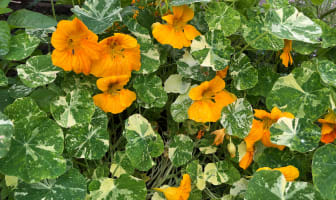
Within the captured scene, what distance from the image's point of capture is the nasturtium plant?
2.70 feet

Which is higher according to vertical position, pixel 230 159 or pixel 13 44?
pixel 13 44

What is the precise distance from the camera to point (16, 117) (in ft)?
2.66

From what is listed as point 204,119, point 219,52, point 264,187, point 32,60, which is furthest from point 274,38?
point 32,60

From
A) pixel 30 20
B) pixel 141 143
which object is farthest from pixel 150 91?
pixel 30 20

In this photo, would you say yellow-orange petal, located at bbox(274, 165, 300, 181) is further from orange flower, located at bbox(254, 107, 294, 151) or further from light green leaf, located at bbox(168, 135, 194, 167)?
light green leaf, located at bbox(168, 135, 194, 167)

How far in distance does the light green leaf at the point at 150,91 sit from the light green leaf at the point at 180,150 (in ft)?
0.37

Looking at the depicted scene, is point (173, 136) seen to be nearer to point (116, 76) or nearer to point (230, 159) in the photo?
point (230, 159)

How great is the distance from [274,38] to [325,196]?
41 centimetres

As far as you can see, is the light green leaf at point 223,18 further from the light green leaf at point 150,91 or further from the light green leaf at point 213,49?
the light green leaf at point 150,91

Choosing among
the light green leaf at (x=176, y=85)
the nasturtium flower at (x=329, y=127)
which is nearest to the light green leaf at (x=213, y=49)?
the light green leaf at (x=176, y=85)

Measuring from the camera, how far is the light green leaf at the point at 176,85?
975mm

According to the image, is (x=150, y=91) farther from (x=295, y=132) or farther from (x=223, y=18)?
(x=295, y=132)

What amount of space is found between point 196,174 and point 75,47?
0.47 m

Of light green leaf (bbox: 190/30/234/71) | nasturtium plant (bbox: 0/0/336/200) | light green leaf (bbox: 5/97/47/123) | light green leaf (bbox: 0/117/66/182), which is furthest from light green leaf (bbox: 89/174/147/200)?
light green leaf (bbox: 190/30/234/71)
